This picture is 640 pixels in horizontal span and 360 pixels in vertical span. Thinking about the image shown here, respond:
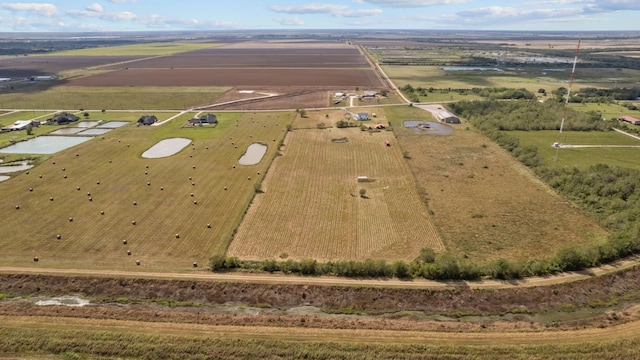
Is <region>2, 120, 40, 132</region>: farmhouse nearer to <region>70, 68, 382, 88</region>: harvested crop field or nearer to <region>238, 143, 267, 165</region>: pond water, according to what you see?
<region>238, 143, 267, 165</region>: pond water

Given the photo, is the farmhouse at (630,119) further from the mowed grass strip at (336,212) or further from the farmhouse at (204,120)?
the farmhouse at (204,120)

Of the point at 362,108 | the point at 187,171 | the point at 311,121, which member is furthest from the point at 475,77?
the point at 187,171

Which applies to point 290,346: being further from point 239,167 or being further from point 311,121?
point 311,121

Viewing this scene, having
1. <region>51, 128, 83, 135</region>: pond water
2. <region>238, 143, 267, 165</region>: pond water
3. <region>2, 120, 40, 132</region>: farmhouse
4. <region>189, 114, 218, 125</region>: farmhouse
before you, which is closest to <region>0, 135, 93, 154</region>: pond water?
<region>51, 128, 83, 135</region>: pond water

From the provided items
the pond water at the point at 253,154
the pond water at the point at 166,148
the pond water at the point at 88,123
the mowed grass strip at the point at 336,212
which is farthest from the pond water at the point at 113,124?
the mowed grass strip at the point at 336,212

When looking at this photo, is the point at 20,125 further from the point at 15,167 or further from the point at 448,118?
the point at 448,118

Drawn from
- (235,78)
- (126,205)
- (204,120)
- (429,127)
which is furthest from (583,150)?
(235,78)

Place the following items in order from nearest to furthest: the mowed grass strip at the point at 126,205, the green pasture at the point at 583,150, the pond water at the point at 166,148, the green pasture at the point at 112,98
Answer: the mowed grass strip at the point at 126,205 → the green pasture at the point at 583,150 → the pond water at the point at 166,148 → the green pasture at the point at 112,98
